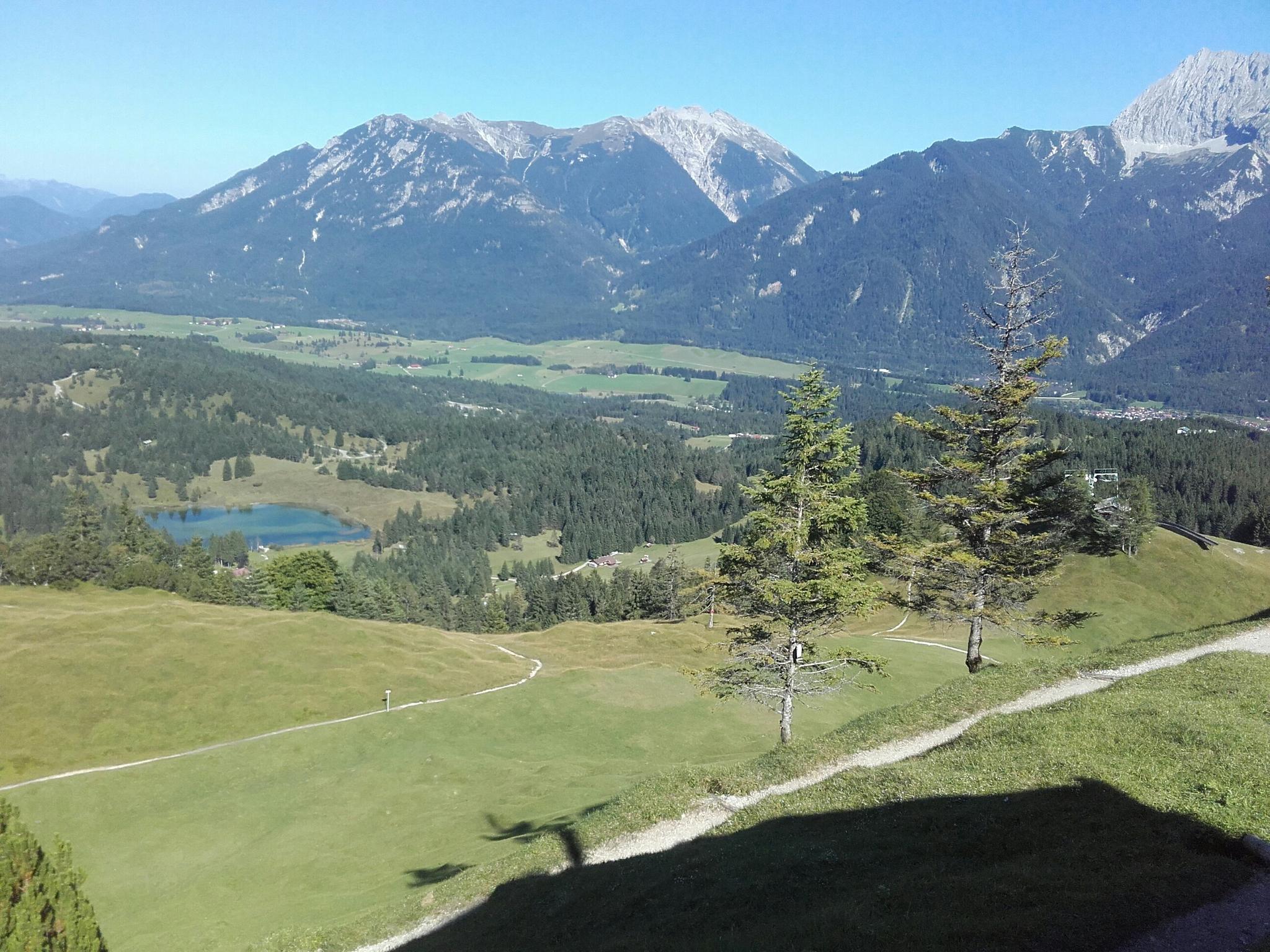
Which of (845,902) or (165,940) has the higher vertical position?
(845,902)

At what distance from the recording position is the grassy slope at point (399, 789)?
99.6ft

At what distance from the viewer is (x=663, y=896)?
2016 cm

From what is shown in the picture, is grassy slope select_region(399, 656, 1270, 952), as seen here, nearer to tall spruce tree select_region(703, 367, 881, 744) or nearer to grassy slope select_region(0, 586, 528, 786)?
tall spruce tree select_region(703, 367, 881, 744)

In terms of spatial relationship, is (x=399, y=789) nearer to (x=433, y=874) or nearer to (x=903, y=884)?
(x=433, y=874)

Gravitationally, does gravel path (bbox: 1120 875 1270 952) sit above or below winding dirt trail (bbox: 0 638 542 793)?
above

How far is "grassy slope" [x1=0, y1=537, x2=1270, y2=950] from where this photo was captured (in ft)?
99.6

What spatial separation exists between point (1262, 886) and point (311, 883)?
34019mm

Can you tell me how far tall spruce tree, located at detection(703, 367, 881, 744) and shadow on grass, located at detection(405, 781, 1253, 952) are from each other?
41.8ft

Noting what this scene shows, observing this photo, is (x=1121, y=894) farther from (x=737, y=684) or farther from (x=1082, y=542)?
(x=1082, y=542)

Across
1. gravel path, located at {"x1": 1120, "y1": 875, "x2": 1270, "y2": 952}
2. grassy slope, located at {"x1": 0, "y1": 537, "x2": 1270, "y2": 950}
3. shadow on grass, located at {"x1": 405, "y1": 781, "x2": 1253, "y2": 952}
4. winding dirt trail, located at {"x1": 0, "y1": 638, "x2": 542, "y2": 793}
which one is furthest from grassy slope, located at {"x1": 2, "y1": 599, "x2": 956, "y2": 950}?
gravel path, located at {"x1": 1120, "y1": 875, "x2": 1270, "y2": 952}

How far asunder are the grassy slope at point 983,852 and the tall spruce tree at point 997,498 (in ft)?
33.2

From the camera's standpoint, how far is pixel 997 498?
37.0 m

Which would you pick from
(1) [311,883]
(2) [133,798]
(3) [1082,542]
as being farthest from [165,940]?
(3) [1082,542]

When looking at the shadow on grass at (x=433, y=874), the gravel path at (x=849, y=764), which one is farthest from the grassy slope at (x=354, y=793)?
the gravel path at (x=849, y=764)
